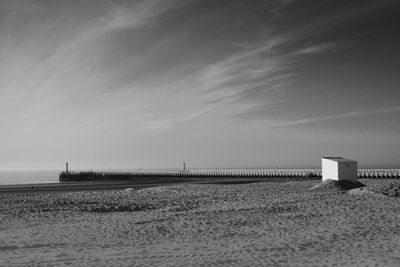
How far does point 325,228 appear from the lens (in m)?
11.5

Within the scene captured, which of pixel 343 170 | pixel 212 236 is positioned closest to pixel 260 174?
pixel 343 170

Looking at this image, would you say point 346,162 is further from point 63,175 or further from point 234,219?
point 63,175

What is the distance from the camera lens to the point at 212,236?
10.8 meters

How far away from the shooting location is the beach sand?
326 inches

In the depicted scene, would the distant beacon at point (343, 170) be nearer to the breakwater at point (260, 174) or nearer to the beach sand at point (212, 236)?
the beach sand at point (212, 236)

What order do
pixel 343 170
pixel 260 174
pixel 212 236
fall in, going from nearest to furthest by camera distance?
pixel 212 236, pixel 343 170, pixel 260 174

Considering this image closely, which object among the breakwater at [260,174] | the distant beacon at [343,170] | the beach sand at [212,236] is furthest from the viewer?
the breakwater at [260,174]

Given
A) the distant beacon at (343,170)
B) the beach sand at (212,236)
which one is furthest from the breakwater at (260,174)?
the beach sand at (212,236)

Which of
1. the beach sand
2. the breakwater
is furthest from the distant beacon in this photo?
the breakwater

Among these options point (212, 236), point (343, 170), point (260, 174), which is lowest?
point (260, 174)

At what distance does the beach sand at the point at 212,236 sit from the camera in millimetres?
8289

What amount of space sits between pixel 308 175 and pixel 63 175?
41944 mm

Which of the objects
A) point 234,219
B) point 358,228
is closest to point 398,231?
point 358,228

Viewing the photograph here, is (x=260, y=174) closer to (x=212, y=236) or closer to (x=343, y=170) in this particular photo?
(x=343, y=170)
